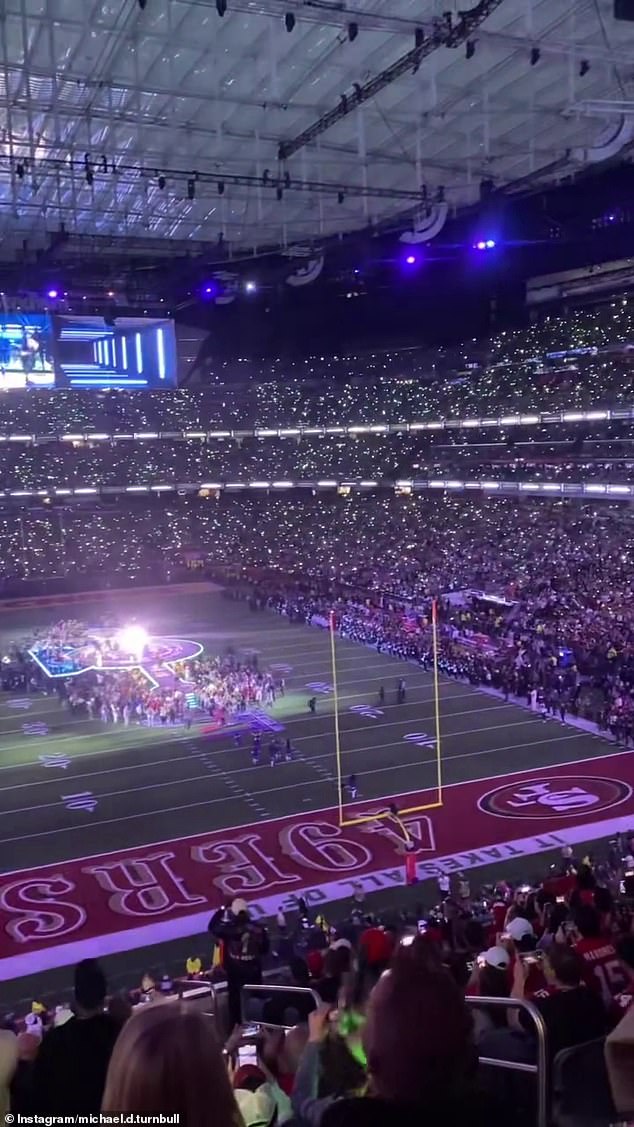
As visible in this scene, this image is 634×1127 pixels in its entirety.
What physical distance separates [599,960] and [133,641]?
22.8 m

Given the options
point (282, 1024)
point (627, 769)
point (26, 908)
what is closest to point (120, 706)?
point (26, 908)

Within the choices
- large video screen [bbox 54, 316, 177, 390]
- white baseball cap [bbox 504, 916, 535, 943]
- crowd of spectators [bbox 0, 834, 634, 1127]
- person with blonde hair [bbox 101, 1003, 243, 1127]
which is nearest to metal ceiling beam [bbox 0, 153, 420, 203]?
large video screen [bbox 54, 316, 177, 390]

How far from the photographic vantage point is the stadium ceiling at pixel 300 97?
515 inches

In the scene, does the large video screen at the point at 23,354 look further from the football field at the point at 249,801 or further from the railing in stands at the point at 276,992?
the railing in stands at the point at 276,992

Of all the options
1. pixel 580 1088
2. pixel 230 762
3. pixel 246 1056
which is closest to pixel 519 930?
pixel 246 1056

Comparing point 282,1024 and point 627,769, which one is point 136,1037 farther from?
point 627,769

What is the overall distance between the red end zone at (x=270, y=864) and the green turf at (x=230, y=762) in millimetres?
653

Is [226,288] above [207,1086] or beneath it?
above

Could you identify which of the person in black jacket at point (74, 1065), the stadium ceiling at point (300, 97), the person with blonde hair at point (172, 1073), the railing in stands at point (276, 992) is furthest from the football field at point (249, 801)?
the person with blonde hair at point (172, 1073)

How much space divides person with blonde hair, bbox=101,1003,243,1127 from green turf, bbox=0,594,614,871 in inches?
523

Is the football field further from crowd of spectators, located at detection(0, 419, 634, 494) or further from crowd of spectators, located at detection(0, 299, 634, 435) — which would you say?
crowd of spectators, located at detection(0, 299, 634, 435)

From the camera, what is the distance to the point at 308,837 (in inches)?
577

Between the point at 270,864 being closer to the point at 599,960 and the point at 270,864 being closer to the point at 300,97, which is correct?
the point at 599,960

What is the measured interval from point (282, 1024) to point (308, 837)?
9735mm
